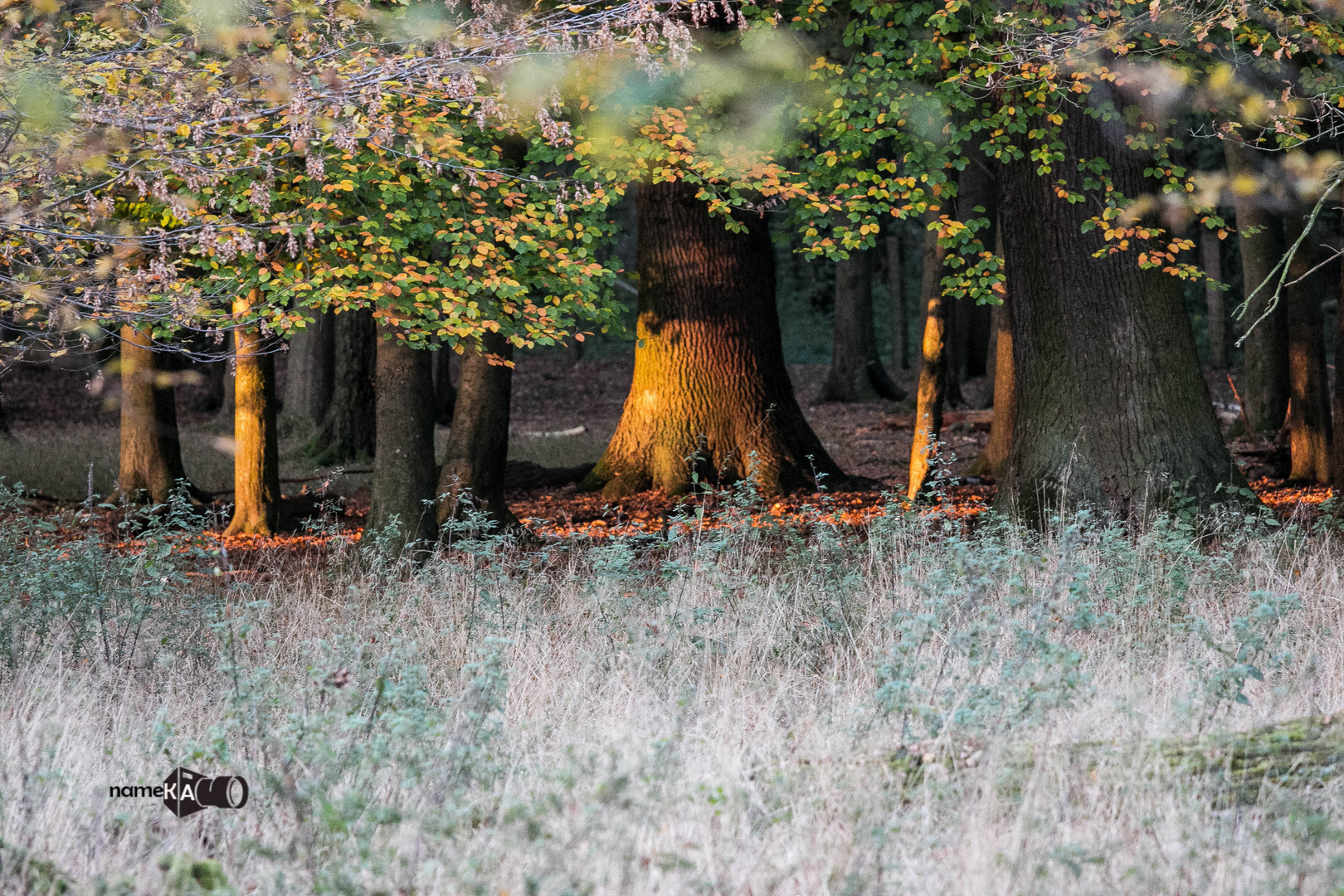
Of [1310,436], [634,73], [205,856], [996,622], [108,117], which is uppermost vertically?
[634,73]

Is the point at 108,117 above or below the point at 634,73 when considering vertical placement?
below

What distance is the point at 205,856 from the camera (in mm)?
3252

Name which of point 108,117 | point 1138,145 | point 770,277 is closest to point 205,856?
point 108,117

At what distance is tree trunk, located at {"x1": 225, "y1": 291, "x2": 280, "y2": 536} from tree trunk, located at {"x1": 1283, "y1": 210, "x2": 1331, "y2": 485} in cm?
995

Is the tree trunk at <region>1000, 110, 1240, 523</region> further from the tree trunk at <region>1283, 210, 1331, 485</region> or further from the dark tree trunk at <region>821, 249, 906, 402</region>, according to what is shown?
the dark tree trunk at <region>821, 249, 906, 402</region>

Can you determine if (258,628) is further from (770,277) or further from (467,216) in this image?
(770,277)

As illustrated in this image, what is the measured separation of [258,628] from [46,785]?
2.65 m

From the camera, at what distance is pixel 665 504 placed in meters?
11.0

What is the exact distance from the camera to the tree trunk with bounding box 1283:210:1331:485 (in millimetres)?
10891

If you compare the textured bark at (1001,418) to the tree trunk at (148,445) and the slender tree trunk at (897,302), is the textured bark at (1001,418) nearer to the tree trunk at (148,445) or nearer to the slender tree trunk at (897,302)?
the tree trunk at (148,445)

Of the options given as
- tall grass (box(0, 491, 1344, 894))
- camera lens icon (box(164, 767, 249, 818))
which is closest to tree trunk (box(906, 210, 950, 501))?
tall grass (box(0, 491, 1344, 894))

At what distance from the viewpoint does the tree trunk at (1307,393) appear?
1089cm

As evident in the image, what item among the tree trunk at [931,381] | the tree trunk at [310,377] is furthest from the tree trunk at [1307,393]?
the tree trunk at [310,377]

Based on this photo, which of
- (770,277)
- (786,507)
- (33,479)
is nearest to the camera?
(786,507)
